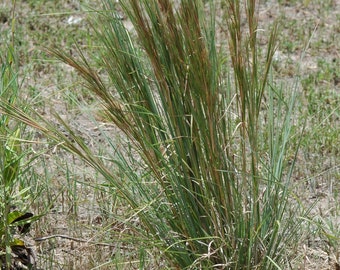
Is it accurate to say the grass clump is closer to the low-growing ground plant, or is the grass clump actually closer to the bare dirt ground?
the bare dirt ground

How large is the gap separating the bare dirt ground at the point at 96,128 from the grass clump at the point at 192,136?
111 millimetres

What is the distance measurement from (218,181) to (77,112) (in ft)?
7.28

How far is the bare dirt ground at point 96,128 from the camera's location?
340cm

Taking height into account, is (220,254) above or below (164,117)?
below

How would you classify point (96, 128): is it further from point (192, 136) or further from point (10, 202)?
point (192, 136)

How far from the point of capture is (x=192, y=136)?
9.26ft

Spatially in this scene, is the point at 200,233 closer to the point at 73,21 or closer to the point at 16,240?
the point at 16,240

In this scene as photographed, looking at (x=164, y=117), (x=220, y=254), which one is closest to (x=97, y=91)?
(x=164, y=117)

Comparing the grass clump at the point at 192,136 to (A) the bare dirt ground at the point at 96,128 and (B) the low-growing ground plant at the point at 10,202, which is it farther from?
(B) the low-growing ground plant at the point at 10,202

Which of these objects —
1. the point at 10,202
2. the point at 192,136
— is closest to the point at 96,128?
the point at 10,202

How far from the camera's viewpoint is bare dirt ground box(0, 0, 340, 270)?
3396 millimetres

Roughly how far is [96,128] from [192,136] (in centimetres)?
189

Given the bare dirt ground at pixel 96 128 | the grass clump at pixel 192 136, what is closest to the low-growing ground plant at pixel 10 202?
the bare dirt ground at pixel 96 128

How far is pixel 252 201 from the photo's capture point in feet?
9.50
